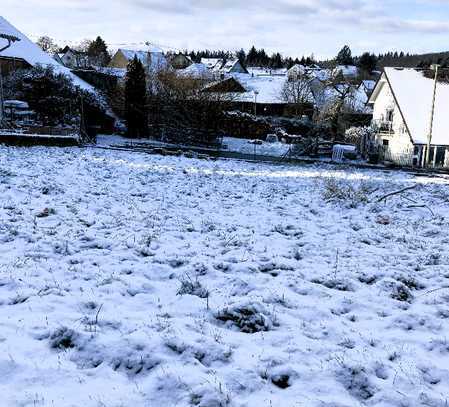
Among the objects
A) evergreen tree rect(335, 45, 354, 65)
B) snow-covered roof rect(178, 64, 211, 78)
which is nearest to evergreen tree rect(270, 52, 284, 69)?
evergreen tree rect(335, 45, 354, 65)

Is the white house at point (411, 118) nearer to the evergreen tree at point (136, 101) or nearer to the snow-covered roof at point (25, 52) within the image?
the evergreen tree at point (136, 101)

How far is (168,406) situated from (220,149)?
33518 mm

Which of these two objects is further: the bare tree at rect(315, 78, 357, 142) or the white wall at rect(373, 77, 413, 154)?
the bare tree at rect(315, 78, 357, 142)

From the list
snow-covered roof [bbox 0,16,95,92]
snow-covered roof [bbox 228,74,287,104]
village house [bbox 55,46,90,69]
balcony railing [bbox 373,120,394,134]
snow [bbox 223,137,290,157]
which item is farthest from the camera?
village house [bbox 55,46,90,69]

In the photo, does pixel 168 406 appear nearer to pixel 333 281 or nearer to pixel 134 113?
pixel 333 281

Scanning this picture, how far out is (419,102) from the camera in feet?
124

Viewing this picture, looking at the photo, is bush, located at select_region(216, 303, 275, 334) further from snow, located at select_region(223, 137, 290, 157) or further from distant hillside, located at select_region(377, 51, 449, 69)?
distant hillside, located at select_region(377, 51, 449, 69)

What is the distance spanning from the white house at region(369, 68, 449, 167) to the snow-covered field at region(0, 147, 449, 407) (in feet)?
93.6

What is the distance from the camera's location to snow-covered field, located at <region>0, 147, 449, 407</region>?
3.59 metres

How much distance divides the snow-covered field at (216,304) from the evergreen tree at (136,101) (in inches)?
1091

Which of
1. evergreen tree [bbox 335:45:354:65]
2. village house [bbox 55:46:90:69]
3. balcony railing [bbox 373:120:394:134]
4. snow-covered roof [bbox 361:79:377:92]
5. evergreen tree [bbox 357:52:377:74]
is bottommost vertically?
balcony railing [bbox 373:120:394:134]

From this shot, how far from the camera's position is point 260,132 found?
4419 centimetres

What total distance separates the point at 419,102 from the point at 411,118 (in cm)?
198

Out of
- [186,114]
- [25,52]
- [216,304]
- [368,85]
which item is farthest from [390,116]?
[368,85]
